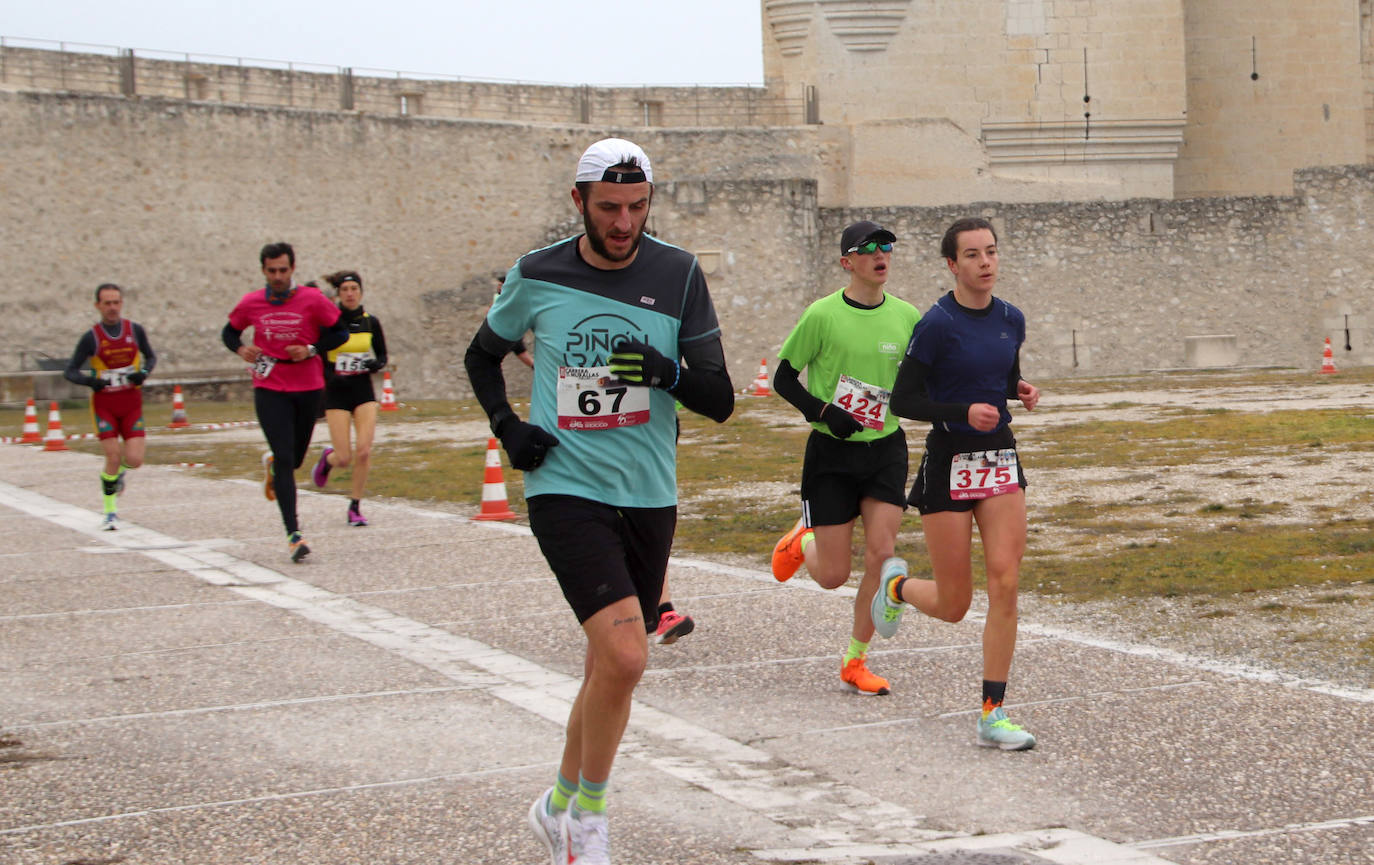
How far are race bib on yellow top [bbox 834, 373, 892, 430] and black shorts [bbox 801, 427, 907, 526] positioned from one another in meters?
0.09

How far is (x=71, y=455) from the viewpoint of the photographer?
1964 centimetres

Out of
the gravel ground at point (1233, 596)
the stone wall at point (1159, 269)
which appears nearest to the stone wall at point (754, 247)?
the stone wall at point (1159, 269)

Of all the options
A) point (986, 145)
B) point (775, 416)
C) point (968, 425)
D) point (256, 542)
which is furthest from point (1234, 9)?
point (968, 425)

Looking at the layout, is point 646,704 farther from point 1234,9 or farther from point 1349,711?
point 1234,9

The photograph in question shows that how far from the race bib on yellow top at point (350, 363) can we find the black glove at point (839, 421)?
595 cm

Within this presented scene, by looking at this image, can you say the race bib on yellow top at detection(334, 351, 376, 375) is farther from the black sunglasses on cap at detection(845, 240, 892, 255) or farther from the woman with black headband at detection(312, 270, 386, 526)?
the black sunglasses on cap at detection(845, 240, 892, 255)

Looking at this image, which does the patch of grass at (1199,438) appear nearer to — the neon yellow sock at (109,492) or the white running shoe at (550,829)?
the neon yellow sock at (109,492)

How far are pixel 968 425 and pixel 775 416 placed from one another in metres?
16.6

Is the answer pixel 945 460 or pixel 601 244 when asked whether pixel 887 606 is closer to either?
pixel 945 460

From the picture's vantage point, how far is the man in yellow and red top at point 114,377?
474 inches

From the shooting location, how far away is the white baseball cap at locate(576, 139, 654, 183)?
167 inches

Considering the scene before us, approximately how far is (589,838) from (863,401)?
9.51 feet

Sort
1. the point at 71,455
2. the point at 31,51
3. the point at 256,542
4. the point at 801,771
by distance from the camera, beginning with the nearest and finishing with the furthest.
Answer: the point at 801,771 < the point at 256,542 < the point at 71,455 < the point at 31,51

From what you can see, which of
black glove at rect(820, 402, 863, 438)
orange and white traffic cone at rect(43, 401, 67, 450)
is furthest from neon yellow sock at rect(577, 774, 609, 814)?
orange and white traffic cone at rect(43, 401, 67, 450)
